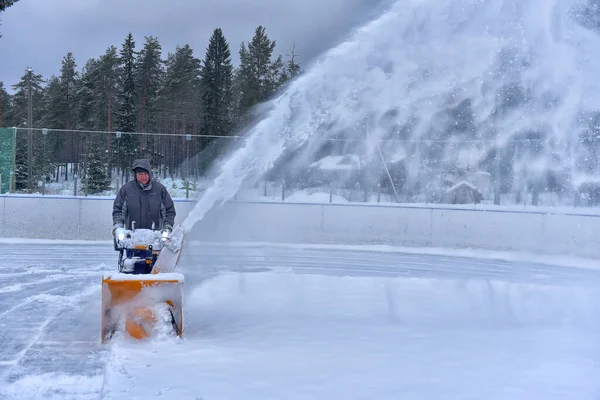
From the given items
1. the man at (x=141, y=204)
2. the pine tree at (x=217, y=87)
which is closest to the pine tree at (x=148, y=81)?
the pine tree at (x=217, y=87)

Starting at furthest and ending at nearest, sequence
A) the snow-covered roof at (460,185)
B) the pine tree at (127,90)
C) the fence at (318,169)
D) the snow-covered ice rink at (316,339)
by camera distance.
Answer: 1. the pine tree at (127,90)
2. the snow-covered roof at (460,185)
3. the fence at (318,169)
4. the snow-covered ice rink at (316,339)

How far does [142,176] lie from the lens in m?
Answer: 7.00

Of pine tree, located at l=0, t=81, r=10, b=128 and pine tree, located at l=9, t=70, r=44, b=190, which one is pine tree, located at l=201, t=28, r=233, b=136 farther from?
pine tree, located at l=0, t=81, r=10, b=128

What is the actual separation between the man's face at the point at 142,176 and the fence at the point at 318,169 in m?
10.6

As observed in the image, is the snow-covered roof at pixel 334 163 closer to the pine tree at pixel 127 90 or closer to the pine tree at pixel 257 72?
the pine tree at pixel 257 72

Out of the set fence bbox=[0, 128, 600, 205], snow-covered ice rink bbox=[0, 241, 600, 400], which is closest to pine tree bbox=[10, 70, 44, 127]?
fence bbox=[0, 128, 600, 205]

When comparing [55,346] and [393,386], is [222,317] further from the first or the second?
[393,386]

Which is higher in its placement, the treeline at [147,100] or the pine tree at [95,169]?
the treeline at [147,100]

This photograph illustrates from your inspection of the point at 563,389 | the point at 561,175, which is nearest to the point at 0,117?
the point at 561,175

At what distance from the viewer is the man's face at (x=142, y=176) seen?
6.97 meters

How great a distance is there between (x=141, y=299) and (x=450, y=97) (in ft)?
55.2

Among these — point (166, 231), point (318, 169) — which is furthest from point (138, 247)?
point (318, 169)

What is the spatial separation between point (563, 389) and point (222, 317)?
415cm

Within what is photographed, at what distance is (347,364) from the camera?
5.66 metres
